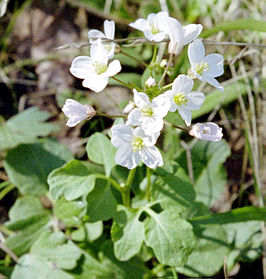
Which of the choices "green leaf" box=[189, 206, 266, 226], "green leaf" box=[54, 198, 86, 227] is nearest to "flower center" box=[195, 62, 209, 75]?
"green leaf" box=[189, 206, 266, 226]

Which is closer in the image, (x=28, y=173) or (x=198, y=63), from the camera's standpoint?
(x=198, y=63)

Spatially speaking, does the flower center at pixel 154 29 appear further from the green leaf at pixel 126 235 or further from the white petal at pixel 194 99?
the green leaf at pixel 126 235

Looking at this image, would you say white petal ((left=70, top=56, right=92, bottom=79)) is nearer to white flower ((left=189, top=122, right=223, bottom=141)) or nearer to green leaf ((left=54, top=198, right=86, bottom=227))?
white flower ((left=189, top=122, right=223, bottom=141))

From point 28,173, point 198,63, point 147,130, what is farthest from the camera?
point 28,173

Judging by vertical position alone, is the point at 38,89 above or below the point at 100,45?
below

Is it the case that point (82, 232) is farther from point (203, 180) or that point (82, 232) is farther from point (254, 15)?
point (254, 15)

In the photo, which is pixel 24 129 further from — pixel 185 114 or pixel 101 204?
pixel 185 114

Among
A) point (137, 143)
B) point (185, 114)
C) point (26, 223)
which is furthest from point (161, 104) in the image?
point (26, 223)

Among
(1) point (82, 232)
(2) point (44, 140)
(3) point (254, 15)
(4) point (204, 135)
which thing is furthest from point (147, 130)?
(3) point (254, 15)
